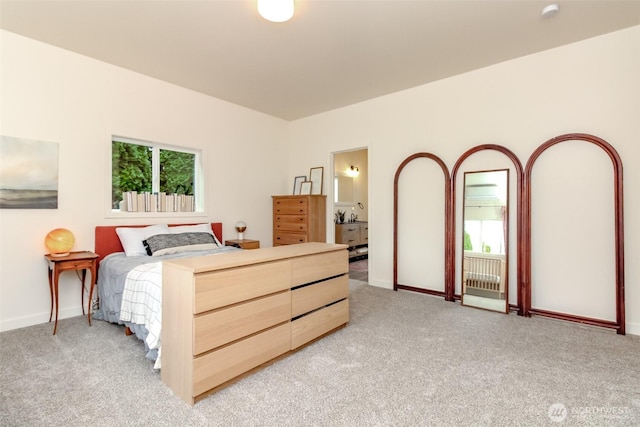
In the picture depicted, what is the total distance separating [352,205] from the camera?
8031 millimetres

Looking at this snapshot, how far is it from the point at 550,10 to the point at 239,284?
327 cm

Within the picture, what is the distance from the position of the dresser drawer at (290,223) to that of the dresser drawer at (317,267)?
2.15 m

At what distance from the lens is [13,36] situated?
9.70 feet

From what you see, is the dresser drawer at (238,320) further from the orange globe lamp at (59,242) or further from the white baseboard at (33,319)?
the white baseboard at (33,319)

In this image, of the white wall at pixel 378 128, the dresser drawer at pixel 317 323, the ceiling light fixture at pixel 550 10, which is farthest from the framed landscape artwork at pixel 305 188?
the ceiling light fixture at pixel 550 10

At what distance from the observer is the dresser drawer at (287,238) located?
5098 millimetres

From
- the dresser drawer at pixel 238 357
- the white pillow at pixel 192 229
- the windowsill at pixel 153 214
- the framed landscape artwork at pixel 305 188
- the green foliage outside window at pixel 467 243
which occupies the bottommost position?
the dresser drawer at pixel 238 357

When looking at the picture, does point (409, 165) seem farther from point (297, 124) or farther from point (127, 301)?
point (127, 301)

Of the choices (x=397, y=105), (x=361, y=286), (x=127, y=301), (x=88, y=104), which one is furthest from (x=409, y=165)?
(x=88, y=104)

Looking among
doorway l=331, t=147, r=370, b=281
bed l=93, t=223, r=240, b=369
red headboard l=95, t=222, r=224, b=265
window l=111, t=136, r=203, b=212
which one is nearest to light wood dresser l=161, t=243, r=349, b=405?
bed l=93, t=223, r=240, b=369

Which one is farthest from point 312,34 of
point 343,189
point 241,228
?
point 343,189

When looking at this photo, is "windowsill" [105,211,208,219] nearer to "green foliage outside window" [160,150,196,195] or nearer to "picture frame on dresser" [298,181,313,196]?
"green foliage outside window" [160,150,196,195]

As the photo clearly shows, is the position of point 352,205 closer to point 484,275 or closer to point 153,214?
point 484,275

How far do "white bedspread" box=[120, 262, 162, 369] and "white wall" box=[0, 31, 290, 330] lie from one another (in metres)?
1.24
